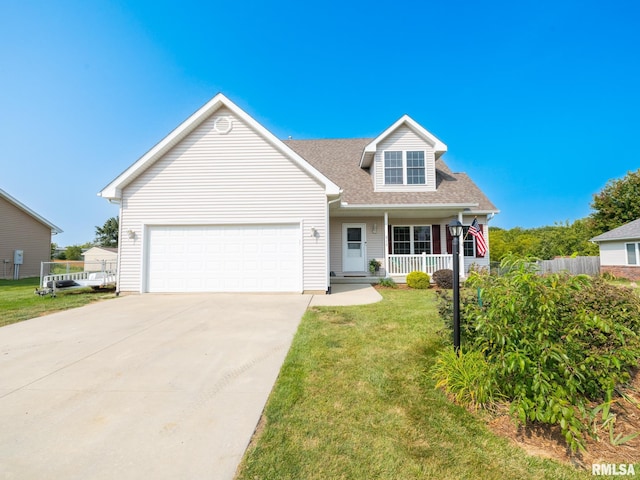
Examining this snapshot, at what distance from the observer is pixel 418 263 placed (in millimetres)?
11844

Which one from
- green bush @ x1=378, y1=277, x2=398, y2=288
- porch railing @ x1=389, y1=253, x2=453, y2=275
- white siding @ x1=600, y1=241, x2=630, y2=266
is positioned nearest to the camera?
green bush @ x1=378, y1=277, x2=398, y2=288

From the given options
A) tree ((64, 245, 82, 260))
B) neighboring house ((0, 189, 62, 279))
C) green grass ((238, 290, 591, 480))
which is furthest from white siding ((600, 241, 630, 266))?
tree ((64, 245, 82, 260))

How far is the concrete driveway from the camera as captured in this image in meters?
2.08

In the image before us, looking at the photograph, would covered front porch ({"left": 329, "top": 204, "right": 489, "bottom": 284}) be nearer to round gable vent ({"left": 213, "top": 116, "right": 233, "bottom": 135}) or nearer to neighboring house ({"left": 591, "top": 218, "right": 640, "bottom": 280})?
round gable vent ({"left": 213, "top": 116, "right": 233, "bottom": 135})

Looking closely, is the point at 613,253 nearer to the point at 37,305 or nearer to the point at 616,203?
the point at 616,203

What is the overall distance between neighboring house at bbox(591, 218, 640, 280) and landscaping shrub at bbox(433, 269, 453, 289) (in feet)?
43.9

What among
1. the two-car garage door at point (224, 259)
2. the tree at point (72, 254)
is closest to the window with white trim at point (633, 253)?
the two-car garage door at point (224, 259)

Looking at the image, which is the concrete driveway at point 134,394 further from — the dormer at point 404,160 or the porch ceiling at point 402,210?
the dormer at point 404,160

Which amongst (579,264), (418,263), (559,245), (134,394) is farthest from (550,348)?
(559,245)

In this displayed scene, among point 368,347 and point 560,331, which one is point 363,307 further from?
point 560,331

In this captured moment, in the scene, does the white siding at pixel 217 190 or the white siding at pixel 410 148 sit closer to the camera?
the white siding at pixel 217 190

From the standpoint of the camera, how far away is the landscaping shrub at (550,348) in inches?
88.7

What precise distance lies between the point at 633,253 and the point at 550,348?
21.5 metres

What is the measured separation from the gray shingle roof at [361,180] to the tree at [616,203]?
21993mm
